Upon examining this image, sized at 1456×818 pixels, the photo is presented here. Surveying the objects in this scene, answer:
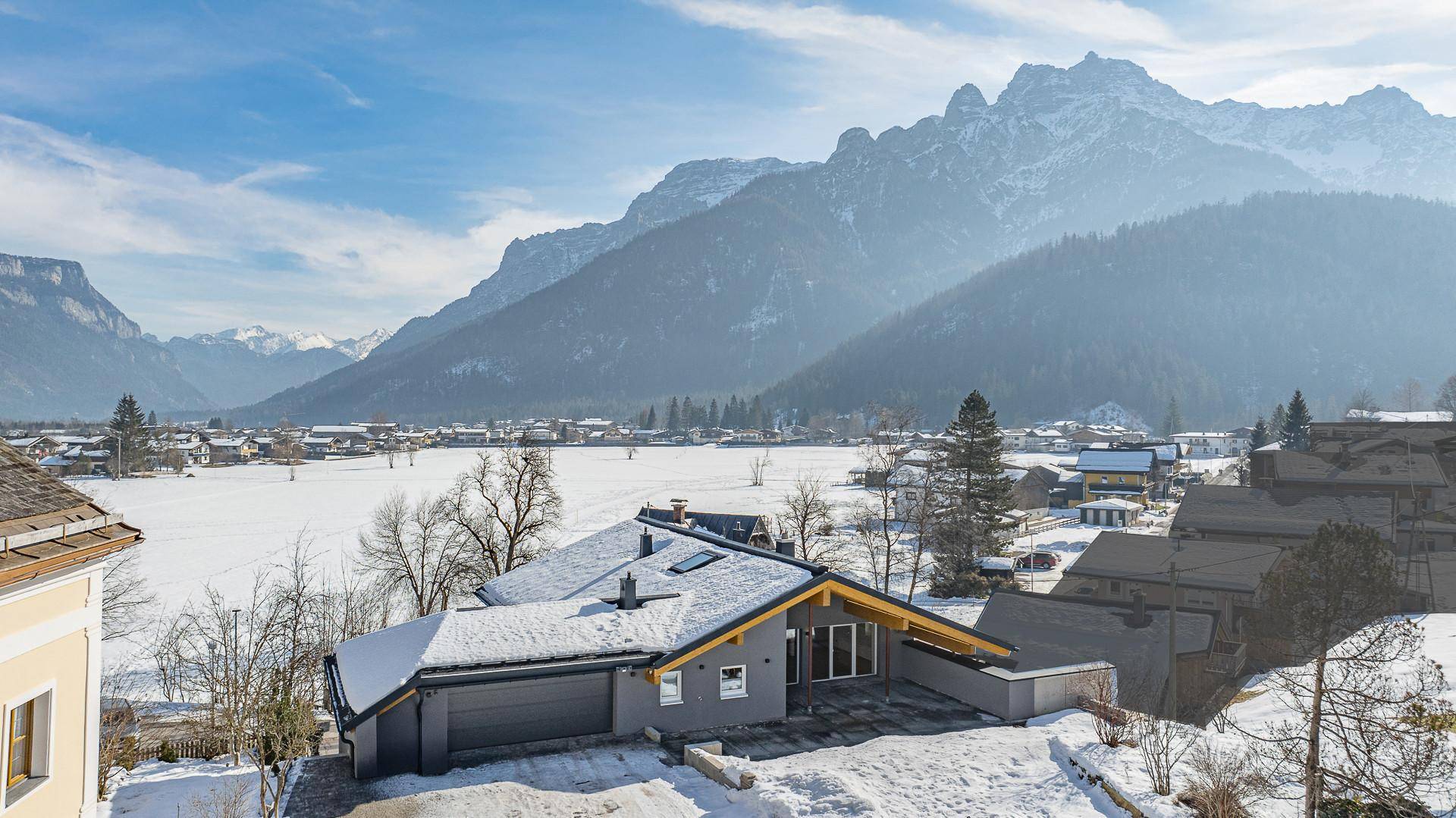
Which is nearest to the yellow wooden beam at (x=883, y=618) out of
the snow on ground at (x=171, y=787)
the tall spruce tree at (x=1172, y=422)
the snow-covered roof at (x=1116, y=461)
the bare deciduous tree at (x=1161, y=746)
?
the bare deciduous tree at (x=1161, y=746)

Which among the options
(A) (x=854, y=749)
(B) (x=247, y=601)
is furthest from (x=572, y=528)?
(A) (x=854, y=749)

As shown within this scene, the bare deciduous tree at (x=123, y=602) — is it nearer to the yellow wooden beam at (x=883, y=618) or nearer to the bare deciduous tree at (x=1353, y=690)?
the yellow wooden beam at (x=883, y=618)

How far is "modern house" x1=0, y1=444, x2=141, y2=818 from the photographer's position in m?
7.00

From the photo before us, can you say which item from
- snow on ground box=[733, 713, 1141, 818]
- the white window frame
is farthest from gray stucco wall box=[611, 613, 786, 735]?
the white window frame

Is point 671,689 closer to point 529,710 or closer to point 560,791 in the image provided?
point 529,710

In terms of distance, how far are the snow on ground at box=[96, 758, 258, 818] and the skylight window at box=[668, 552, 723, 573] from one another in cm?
980

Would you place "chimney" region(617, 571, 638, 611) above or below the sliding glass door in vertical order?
above

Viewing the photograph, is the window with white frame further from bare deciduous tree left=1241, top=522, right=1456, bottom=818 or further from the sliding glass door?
bare deciduous tree left=1241, top=522, right=1456, bottom=818

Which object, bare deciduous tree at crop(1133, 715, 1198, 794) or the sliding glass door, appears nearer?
bare deciduous tree at crop(1133, 715, 1198, 794)

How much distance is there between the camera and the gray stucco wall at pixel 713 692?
1585 centimetres

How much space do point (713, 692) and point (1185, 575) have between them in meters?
31.0

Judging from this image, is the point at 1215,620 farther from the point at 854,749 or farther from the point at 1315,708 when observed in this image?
the point at 854,749

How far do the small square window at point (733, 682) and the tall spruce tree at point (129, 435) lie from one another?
11170 centimetres

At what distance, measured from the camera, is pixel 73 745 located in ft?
26.0
